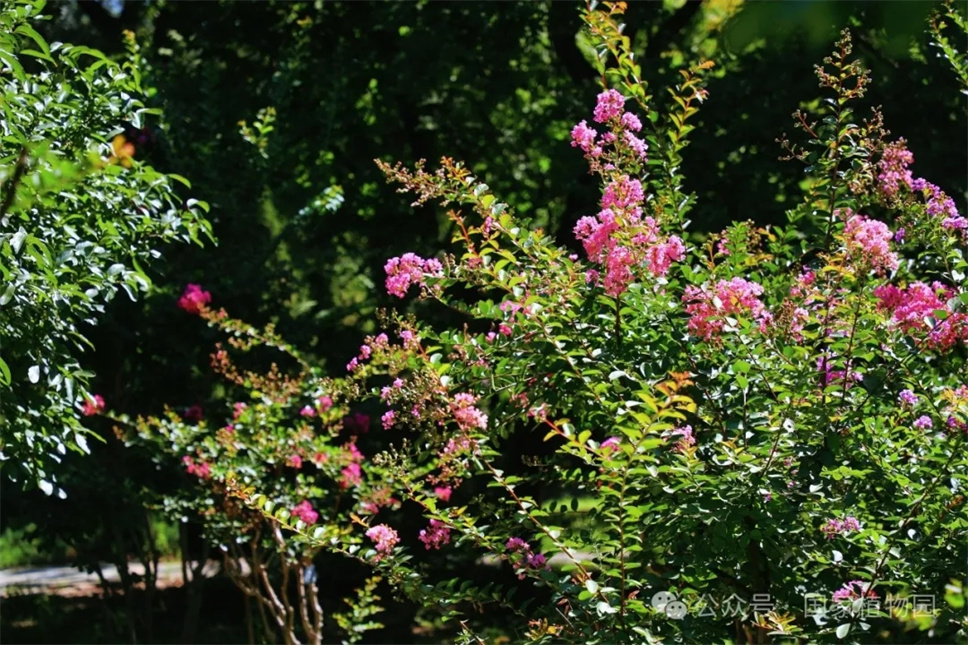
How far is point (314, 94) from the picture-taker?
738cm

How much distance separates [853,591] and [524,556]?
837mm

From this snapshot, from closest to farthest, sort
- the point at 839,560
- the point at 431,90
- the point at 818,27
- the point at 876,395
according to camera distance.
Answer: the point at 818,27, the point at 839,560, the point at 876,395, the point at 431,90

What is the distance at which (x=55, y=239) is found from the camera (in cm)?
351

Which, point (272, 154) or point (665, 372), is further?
point (272, 154)

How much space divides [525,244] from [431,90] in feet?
15.4

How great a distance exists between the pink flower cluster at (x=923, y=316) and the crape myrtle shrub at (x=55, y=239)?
2295mm

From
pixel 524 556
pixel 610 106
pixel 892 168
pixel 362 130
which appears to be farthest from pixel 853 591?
pixel 362 130

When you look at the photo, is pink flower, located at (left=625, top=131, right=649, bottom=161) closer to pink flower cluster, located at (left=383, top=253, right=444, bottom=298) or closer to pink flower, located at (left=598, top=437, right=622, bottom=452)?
pink flower cluster, located at (left=383, top=253, right=444, bottom=298)

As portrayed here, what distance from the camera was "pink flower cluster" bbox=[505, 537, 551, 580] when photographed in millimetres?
2756

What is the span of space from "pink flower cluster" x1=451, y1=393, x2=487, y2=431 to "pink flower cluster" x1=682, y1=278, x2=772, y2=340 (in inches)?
23.5

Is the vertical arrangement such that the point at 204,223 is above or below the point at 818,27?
above

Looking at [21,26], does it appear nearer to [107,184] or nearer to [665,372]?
[107,184]

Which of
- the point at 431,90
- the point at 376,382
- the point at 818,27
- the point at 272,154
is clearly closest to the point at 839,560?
the point at 818,27

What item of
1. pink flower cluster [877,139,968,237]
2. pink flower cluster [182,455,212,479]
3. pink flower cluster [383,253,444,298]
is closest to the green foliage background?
pink flower cluster [182,455,212,479]
